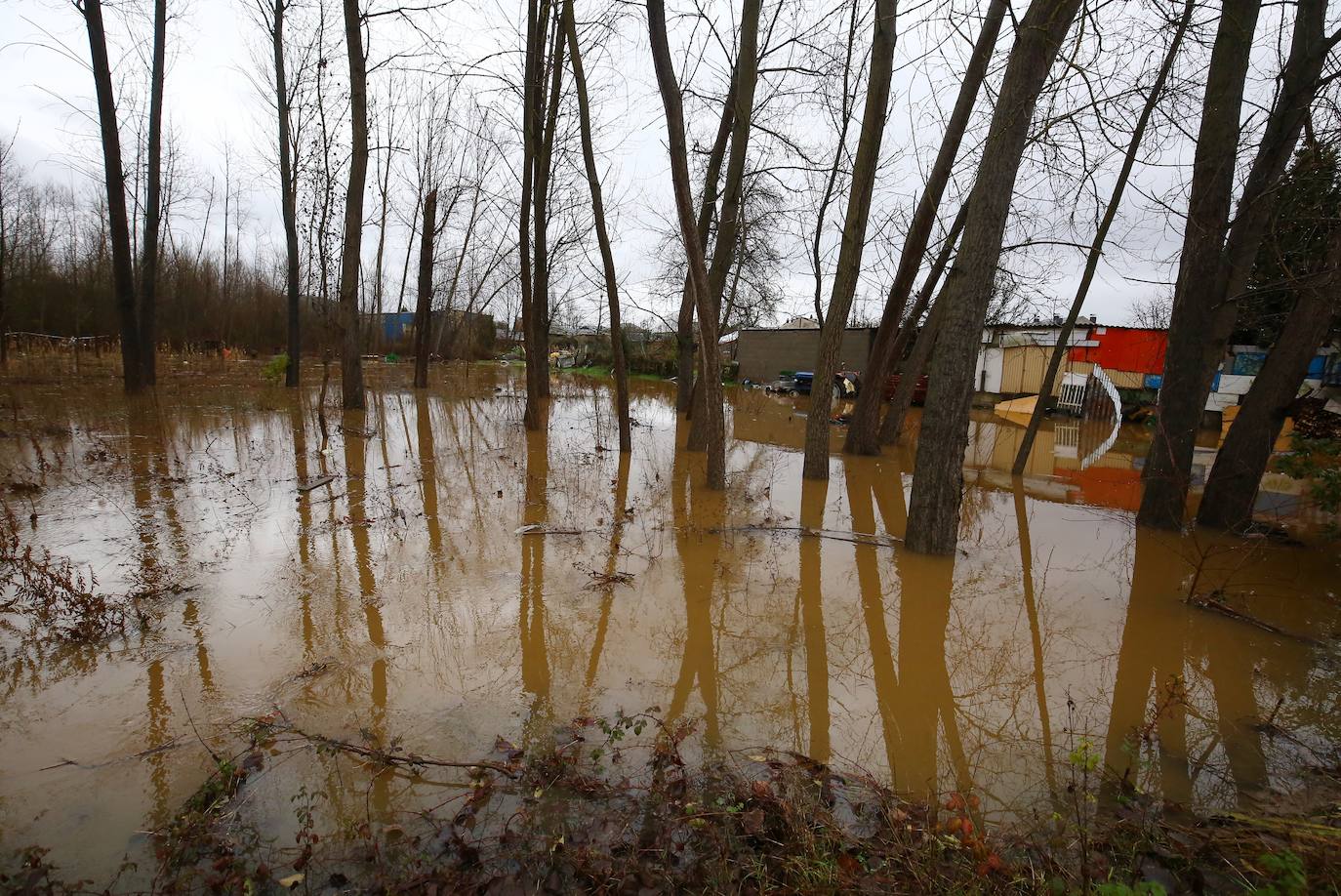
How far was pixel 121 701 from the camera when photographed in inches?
127

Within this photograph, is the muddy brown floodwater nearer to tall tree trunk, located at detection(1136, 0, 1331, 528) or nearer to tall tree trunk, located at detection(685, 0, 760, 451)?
tall tree trunk, located at detection(1136, 0, 1331, 528)

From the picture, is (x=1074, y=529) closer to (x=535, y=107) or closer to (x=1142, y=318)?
(x=535, y=107)

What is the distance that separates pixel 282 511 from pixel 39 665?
3.10 metres

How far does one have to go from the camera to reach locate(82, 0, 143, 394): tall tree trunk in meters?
11.8

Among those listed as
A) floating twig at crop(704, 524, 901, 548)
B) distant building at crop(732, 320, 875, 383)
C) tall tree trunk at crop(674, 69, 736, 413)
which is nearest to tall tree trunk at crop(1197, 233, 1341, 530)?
floating twig at crop(704, 524, 901, 548)

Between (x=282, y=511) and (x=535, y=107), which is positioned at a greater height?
(x=535, y=107)

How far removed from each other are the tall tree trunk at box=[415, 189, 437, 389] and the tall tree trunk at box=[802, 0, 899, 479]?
16044mm

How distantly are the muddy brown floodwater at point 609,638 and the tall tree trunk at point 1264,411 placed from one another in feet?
2.34

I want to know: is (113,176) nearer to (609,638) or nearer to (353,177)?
(353,177)

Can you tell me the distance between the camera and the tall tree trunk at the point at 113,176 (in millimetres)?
11773

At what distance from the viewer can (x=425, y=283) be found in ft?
72.0

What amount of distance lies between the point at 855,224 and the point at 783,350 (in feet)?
81.9

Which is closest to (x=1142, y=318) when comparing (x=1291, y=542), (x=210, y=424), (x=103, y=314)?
(x=1291, y=542)

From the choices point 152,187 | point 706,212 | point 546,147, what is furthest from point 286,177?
point 706,212
